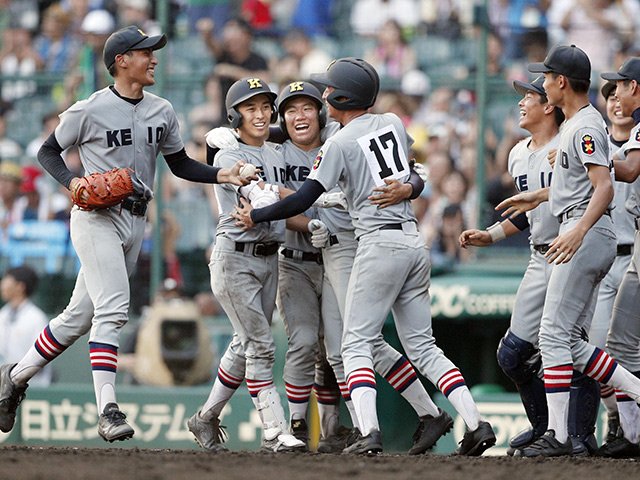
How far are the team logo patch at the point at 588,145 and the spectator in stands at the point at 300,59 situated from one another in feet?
17.6

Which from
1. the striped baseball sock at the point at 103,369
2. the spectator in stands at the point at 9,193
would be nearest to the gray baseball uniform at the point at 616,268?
the striped baseball sock at the point at 103,369

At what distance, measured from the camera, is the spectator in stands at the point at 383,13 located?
40.0ft

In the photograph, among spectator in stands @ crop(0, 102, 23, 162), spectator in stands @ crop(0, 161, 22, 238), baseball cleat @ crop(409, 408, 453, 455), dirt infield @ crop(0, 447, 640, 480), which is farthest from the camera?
spectator in stands @ crop(0, 102, 23, 162)

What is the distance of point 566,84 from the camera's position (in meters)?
6.71

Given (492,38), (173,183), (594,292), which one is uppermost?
(492,38)

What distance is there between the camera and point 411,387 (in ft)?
23.4

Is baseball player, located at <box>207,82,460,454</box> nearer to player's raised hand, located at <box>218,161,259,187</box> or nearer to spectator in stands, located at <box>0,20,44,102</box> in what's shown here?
player's raised hand, located at <box>218,161,259,187</box>

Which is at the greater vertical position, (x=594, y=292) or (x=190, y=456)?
(x=594, y=292)

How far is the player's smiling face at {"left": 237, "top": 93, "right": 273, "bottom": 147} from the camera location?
23.4ft

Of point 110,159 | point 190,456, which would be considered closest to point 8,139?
point 110,159

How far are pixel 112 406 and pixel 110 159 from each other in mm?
1301

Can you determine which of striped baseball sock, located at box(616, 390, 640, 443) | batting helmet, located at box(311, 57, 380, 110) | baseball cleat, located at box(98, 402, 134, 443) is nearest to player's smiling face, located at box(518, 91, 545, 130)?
batting helmet, located at box(311, 57, 380, 110)

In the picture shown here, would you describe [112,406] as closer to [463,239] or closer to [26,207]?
[463,239]

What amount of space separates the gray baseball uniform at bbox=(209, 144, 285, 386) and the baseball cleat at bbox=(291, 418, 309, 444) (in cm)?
51
